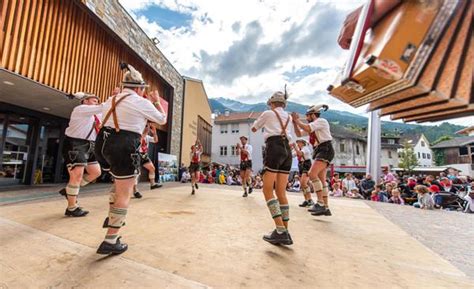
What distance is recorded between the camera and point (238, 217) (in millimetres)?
3312

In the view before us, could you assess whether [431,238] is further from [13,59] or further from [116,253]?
[13,59]

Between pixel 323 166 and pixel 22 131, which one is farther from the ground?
pixel 22 131

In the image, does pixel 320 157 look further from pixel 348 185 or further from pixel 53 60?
pixel 348 185

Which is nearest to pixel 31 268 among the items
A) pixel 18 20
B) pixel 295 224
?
pixel 295 224

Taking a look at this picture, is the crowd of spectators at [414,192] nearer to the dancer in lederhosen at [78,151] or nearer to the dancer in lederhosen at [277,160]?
the dancer in lederhosen at [277,160]

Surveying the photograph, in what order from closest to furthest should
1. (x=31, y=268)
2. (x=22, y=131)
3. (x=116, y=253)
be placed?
1. (x=31, y=268)
2. (x=116, y=253)
3. (x=22, y=131)

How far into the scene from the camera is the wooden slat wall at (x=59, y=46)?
13.7ft

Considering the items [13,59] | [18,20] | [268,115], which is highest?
[18,20]

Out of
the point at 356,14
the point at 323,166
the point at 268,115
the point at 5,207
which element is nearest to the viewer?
the point at 356,14

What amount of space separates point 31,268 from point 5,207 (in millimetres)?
2820

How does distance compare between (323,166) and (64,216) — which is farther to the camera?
(323,166)

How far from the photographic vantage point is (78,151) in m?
3.18

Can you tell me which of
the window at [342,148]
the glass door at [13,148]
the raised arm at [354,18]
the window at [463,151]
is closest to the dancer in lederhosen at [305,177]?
the raised arm at [354,18]

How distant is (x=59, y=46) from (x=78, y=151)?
12.3ft
